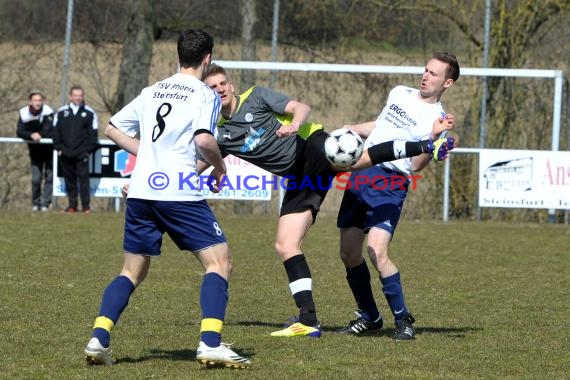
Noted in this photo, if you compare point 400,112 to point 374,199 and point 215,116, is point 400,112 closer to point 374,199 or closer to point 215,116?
point 374,199

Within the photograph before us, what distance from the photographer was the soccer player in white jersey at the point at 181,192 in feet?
18.5

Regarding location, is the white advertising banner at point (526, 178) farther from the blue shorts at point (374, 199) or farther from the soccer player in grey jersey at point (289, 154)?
the soccer player in grey jersey at point (289, 154)

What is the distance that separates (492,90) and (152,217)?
1289 centimetres

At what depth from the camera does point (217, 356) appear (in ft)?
18.4

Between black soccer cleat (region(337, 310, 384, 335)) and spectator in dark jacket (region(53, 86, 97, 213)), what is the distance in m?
9.72

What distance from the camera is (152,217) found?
5.79 m

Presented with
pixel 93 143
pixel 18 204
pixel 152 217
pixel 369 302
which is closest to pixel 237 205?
pixel 93 143

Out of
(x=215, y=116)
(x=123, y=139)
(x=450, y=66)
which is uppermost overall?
(x=450, y=66)

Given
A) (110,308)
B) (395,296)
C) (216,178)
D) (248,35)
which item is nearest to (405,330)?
(395,296)

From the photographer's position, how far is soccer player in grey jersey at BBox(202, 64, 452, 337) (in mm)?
6938

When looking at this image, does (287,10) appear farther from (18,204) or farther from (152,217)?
(152,217)

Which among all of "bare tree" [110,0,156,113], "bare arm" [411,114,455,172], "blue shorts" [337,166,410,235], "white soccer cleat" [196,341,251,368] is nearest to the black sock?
"blue shorts" [337,166,410,235]

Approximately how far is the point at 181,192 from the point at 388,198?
191cm

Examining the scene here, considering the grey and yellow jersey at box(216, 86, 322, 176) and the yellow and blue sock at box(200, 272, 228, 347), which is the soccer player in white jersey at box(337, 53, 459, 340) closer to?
the grey and yellow jersey at box(216, 86, 322, 176)
